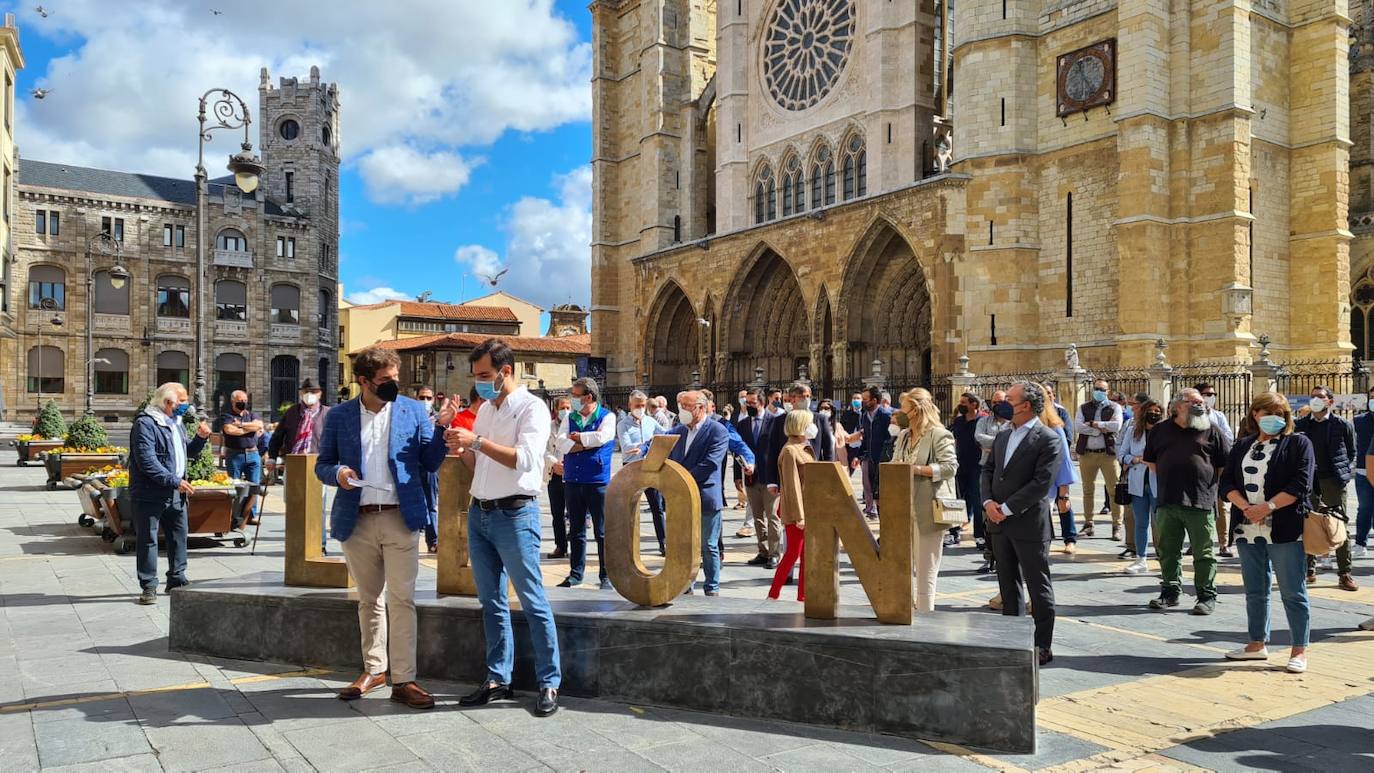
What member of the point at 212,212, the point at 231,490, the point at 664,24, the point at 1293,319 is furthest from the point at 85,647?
the point at 212,212

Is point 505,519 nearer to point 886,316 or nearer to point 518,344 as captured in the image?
point 886,316

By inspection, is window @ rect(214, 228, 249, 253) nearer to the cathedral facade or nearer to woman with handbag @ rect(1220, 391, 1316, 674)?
the cathedral facade

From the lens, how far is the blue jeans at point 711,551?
7.81m

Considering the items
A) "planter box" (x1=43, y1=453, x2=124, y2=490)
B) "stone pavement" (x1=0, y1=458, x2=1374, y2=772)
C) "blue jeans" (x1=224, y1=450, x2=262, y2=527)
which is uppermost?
"blue jeans" (x1=224, y1=450, x2=262, y2=527)

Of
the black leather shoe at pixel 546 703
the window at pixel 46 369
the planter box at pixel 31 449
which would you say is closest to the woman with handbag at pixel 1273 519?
the black leather shoe at pixel 546 703

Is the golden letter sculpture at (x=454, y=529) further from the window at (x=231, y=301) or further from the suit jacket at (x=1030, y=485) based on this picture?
the window at (x=231, y=301)

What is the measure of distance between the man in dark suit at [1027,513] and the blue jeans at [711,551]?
94.4 inches

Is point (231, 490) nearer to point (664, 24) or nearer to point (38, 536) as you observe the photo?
point (38, 536)

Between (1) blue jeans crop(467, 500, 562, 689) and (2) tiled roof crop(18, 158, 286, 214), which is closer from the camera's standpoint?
(1) blue jeans crop(467, 500, 562, 689)

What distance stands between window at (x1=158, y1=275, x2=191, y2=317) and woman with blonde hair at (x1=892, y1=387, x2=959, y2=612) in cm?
5091

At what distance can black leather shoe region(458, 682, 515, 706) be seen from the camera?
5.00 metres

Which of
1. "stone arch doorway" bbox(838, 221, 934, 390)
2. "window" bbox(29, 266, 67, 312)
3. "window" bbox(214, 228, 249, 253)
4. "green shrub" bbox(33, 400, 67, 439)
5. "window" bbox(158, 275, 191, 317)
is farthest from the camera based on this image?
"window" bbox(214, 228, 249, 253)

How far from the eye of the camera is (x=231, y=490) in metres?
10.5

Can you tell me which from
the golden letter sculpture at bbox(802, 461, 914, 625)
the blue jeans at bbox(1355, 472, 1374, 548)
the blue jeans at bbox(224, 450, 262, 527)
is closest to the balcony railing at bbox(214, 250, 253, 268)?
the blue jeans at bbox(224, 450, 262, 527)
